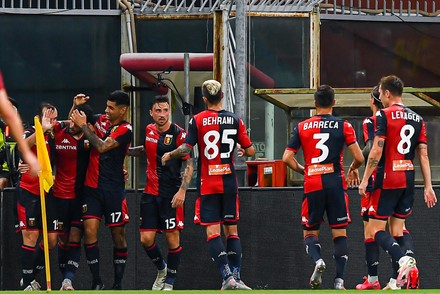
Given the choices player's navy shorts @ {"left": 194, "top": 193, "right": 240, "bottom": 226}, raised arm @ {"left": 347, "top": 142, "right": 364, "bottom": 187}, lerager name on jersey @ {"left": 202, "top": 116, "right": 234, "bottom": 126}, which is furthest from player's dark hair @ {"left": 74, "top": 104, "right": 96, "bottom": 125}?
raised arm @ {"left": 347, "top": 142, "right": 364, "bottom": 187}

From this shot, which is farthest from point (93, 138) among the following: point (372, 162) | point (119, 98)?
point (372, 162)

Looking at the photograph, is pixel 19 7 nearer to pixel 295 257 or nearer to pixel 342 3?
pixel 342 3

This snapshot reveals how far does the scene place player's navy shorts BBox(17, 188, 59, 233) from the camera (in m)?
16.0

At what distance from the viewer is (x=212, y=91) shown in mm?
14688

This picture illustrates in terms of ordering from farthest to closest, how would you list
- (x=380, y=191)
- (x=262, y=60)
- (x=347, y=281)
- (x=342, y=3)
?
(x=342, y=3) → (x=262, y=60) → (x=347, y=281) → (x=380, y=191)

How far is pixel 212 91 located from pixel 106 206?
2.05 m

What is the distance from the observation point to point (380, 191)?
14219mm

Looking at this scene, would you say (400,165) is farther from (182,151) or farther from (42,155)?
(42,155)

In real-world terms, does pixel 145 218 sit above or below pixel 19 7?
below

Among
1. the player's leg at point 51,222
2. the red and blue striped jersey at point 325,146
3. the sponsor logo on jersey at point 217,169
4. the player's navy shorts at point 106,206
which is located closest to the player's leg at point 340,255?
the red and blue striped jersey at point 325,146

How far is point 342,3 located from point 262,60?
2.15 meters

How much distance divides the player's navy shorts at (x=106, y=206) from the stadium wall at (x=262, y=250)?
2.83ft

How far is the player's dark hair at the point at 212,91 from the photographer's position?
48.1 ft

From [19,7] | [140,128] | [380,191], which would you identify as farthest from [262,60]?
[380,191]
